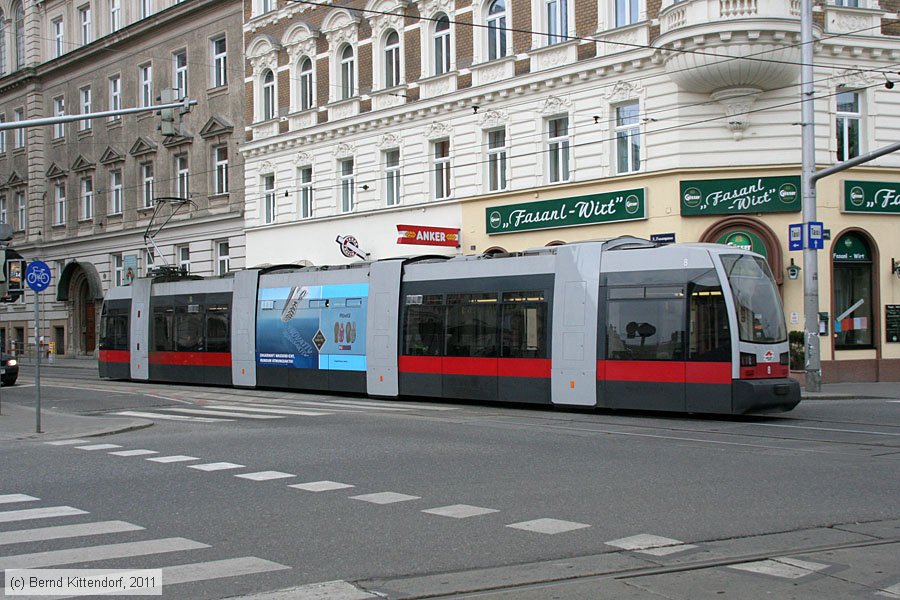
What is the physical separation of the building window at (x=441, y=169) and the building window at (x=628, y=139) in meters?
6.72

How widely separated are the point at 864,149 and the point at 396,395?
13880mm

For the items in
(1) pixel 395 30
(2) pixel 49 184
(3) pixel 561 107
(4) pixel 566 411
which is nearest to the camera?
(4) pixel 566 411

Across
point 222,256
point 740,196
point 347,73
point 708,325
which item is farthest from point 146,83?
point 708,325

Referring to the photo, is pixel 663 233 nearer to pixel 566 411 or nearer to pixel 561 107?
pixel 561 107

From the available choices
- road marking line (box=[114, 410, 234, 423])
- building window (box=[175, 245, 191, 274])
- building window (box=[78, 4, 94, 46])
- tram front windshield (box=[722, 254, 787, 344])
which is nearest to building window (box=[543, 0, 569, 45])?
tram front windshield (box=[722, 254, 787, 344])

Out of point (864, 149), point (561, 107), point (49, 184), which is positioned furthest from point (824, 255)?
point (49, 184)

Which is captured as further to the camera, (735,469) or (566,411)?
(566,411)

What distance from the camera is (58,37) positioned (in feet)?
174

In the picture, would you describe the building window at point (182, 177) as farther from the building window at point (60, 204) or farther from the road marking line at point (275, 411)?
the road marking line at point (275, 411)

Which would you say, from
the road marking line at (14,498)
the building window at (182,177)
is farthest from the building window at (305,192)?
the road marking line at (14,498)

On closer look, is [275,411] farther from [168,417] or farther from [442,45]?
[442,45]

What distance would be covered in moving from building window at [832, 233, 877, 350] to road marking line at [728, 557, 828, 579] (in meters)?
20.7

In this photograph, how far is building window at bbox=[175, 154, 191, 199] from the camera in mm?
44166

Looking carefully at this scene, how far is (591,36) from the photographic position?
27891 millimetres
